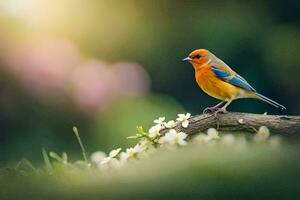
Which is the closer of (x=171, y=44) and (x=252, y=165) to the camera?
(x=252, y=165)

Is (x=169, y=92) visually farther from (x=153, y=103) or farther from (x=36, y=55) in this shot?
(x=36, y=55)

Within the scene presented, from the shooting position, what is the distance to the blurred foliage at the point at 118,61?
6.82 meters

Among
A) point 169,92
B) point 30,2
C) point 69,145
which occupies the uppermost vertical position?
point 30,2

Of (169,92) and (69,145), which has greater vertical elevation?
(169,92)

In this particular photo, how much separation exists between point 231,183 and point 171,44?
638cm

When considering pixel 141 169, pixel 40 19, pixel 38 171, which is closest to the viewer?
pixel 141 169

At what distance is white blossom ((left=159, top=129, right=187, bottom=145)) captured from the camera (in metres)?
2.87

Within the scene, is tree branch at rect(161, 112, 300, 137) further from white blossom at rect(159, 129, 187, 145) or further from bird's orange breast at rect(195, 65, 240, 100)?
bird's orange breast at rect(195, 65, 240, 100)

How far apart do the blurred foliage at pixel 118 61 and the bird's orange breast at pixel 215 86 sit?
2.61 meters

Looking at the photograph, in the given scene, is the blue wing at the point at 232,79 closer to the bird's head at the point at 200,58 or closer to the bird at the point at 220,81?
the bird at the point at 220,81

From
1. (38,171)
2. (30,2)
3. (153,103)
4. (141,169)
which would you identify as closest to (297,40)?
(153,103)

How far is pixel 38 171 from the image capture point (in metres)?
2.45

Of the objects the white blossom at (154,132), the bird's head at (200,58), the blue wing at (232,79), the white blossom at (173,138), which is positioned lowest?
the white blossom at (173,138)

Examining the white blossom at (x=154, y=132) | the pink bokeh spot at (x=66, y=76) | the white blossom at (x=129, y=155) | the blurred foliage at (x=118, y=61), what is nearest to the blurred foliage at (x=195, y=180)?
the white blossom at (x=129, y=155)
